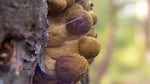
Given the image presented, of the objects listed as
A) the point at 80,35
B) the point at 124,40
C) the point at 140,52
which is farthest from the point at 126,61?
the point at 80,35

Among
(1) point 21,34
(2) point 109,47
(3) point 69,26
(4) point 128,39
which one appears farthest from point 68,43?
(4) point 128,39

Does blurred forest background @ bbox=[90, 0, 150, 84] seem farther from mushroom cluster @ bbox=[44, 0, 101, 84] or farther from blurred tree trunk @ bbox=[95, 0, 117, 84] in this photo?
mushroom cluster @ bbox=[44, 0, 101, 84]

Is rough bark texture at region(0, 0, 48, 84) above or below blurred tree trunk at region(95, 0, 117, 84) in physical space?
above

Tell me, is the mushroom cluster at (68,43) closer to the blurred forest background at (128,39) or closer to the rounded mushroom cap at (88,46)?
the rounded mushroom cap at (88,46)

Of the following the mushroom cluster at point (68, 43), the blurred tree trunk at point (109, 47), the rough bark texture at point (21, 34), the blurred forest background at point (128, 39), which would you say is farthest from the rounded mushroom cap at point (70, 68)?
the blurred forest background at point (128, 39)

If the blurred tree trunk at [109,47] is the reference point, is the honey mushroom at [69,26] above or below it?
above

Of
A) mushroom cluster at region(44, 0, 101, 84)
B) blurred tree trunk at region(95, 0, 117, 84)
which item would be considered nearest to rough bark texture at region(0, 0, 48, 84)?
mushroom cluster at region(44, 0, 101, 84)
